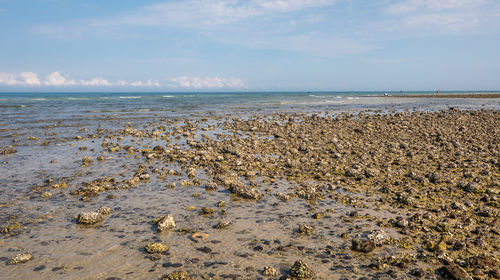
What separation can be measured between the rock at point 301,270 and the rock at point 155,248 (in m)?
2.88

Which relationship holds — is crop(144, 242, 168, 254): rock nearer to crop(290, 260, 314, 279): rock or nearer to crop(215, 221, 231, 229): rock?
crop(215, 221, 231, 229): rock

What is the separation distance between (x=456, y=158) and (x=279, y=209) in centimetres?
1041

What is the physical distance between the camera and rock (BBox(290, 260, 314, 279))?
5.53m

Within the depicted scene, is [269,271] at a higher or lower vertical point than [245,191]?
lower

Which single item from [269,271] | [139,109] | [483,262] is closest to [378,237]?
[483,262]

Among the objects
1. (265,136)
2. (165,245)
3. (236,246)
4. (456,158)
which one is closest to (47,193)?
(165,245)

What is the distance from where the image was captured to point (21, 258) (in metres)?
6.12

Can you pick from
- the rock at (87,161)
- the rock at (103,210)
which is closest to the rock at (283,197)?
the rock at (103,210)

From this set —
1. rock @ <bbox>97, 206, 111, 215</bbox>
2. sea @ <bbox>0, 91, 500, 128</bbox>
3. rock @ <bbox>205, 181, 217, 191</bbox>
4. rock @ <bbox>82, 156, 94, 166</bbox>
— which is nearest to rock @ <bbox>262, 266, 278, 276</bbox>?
rock @ <bbox>205, 181, 217, 191</bbox>

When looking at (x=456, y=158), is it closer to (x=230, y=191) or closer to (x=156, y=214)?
(x=230, y=191)

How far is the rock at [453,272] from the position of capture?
5.38 m

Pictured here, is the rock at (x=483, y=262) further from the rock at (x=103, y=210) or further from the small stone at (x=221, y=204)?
the rock at (x=103, y=210)

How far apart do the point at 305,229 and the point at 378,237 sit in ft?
5.49

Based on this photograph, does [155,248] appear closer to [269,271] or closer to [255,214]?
[269,271]
